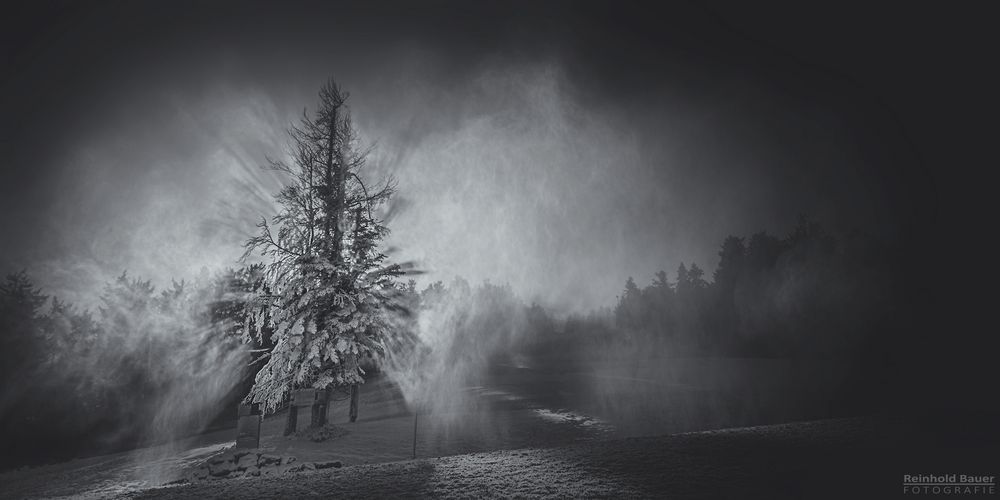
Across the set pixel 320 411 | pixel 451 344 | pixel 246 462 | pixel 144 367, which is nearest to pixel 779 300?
pixel 451 344

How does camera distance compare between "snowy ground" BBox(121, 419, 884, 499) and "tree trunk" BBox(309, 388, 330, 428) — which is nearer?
"snowy ground" BBox(121, 419, 884, 499)

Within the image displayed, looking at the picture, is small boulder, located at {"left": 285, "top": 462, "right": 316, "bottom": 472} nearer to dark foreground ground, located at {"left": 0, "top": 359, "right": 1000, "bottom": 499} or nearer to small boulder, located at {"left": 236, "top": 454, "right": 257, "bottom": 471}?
dark foreground ground, located at {"left": 0, "top": 359, "right": 1000, "bottom": 499}

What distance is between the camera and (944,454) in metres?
8.73

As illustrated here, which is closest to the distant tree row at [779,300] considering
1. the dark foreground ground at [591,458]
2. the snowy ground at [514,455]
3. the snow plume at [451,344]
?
the snowy ground at [514,455]

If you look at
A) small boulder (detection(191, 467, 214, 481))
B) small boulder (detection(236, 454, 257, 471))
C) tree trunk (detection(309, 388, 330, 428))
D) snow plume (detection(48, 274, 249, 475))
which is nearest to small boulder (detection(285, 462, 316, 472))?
small boulder (detection(236, 454, 257, 471))

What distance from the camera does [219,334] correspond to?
30.8 m

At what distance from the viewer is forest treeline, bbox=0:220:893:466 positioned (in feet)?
90.6

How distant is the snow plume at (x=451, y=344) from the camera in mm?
22575

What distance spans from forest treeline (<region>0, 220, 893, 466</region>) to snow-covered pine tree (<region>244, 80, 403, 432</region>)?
1579 mm

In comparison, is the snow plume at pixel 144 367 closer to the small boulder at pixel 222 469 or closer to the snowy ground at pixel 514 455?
the snowy ground at pixel 514 455

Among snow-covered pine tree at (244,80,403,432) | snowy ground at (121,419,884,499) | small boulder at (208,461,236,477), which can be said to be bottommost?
small boulder at (208,461,236,477)

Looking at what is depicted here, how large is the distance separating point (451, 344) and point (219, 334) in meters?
42.3

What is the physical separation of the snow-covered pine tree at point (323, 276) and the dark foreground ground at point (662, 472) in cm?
565

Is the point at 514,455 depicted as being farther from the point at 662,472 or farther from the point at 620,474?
the point at 662,472
